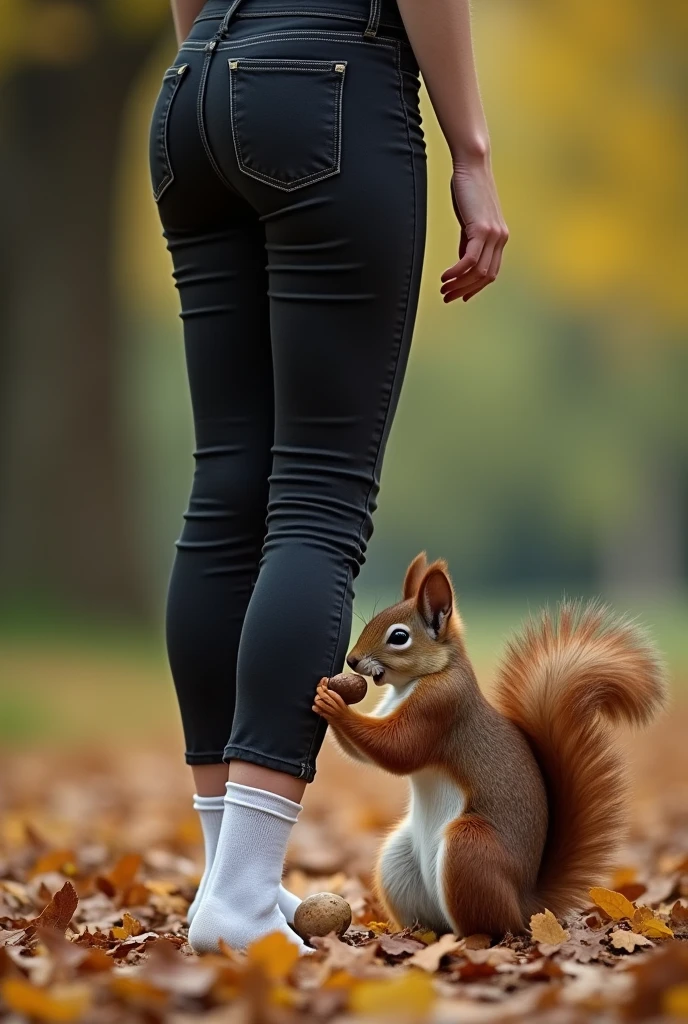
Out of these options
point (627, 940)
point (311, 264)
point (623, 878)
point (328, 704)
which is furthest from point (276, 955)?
point (623, 878)

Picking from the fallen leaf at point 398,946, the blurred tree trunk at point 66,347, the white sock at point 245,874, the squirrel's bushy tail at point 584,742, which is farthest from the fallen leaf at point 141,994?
the blurred tree trunk at point 66,347

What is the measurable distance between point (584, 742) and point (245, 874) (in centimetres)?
65

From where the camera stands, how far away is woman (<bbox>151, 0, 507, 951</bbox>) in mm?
2102

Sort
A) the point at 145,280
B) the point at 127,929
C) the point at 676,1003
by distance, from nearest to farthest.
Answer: the point at 676,1003, the point at 127,929, the point at 145,280

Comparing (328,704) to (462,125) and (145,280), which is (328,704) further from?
(145,280)

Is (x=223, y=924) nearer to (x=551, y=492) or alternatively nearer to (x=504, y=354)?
(x=504, y=354)

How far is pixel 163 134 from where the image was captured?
7.63ft

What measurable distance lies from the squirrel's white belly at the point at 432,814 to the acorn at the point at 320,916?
0.15 meters

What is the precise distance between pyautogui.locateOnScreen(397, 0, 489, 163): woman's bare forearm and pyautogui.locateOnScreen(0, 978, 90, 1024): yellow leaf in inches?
56.6

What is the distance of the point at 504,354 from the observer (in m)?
25.0

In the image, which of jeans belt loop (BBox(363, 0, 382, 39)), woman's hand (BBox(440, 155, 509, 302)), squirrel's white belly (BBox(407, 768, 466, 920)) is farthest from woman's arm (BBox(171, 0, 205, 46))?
squirrel's white belly (BBox(407, 768, 466, 920))

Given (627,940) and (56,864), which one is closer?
(627,940)

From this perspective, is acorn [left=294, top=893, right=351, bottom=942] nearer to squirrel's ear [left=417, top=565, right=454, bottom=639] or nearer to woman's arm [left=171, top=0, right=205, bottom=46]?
squirrel's ear [left=417, top=565, right=454, bottom=639]

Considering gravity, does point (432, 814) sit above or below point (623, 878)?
above
